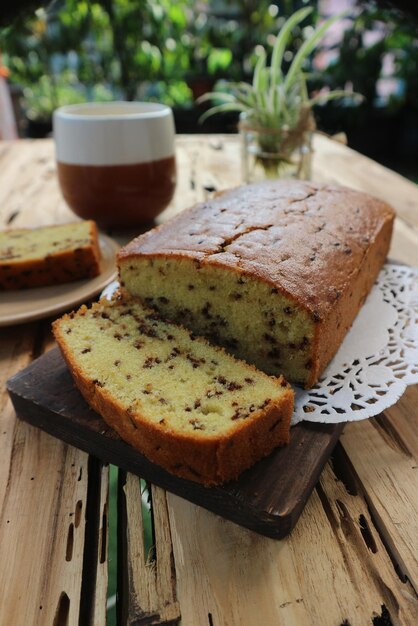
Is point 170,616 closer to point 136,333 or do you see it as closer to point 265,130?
point 136,333

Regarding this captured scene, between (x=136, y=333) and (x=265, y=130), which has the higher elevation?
(x=265, y=130)

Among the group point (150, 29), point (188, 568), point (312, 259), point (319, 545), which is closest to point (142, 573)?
point (188, 568)

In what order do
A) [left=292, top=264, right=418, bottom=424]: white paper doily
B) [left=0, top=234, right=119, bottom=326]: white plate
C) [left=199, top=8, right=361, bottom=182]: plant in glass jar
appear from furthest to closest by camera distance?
1. [left=199, top=8, right=361, bottom=182]: plant in glass jar
2. [left=0, top=234, right=119, bottom=326]: white plate
3. [left=292, top=264, right=418, bottom=424]: white paper doily

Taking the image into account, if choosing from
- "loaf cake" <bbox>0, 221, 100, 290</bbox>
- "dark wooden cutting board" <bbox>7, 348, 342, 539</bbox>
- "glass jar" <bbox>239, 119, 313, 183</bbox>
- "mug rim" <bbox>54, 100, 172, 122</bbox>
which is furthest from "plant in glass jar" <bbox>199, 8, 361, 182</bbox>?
"dark wooden cutting board" <bbox>7, 348, 342, 539</bbox>

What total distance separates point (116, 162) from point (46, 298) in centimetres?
60

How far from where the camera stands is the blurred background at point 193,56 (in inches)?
202

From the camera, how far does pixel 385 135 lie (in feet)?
21.4

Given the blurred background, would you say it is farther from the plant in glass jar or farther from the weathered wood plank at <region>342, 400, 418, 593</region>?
the weathered wood plank at <region>342, 400, 418, 593</region>

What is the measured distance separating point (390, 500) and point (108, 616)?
531 mm

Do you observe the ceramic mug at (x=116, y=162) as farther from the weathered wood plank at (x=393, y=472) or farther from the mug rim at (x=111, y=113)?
the weathered wood plank at (x=393, y=472)

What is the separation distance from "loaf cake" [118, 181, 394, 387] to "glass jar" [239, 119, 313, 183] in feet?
2.68

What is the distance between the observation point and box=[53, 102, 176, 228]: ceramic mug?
180 centimetres

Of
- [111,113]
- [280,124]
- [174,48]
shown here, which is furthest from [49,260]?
[174,48]

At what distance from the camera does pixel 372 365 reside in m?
1.21
